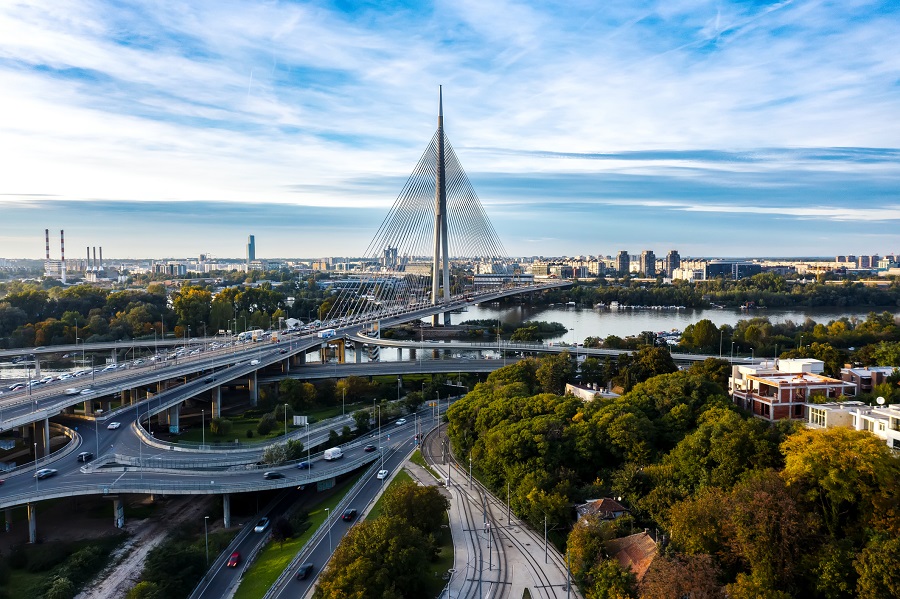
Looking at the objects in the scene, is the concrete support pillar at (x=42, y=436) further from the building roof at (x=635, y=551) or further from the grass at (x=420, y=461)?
the building roof at (x=635, y=551)

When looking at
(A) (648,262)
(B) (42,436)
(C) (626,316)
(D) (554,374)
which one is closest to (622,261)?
(A) (648,262)

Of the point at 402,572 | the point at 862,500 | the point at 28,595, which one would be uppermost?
the point at 862,500

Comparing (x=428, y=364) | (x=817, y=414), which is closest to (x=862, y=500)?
(x=817, y=414)

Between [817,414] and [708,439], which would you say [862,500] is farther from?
[817,414]

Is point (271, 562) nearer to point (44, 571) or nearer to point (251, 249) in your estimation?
point (44, 571)

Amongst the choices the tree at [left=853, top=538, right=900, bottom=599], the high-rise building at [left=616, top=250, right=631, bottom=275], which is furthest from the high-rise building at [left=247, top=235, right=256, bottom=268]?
the tree at [left=853, top=538, right=900, bottom=599]

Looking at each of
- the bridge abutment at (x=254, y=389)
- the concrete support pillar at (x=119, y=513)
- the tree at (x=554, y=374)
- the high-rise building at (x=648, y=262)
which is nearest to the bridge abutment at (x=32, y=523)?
the concrete support pillar at (x=119, y=513)

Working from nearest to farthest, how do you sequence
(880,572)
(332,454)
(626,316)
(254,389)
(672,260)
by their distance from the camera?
(880,572) → (332,454) → (254,389) → (626,316) → (672,260)
